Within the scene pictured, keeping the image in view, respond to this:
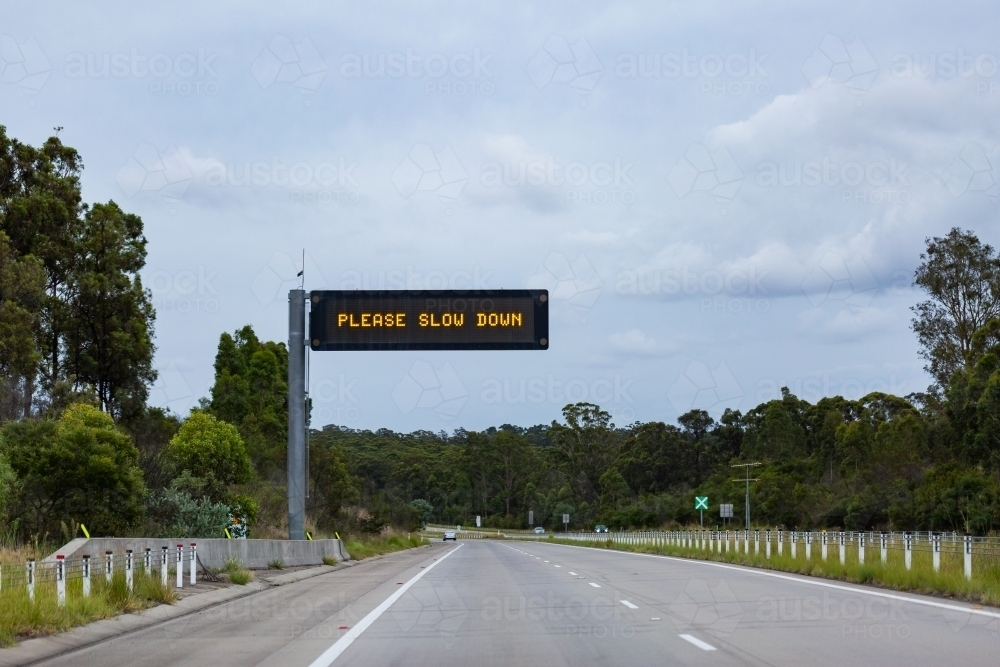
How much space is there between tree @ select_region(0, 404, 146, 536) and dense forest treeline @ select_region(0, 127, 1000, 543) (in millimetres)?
50

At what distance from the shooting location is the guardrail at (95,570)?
15.7 meters

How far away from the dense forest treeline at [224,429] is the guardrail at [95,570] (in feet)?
Answer: 12.4

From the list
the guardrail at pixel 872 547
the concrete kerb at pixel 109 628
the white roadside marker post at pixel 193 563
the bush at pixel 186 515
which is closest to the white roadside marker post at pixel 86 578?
the concrete kerb at pixel 109 628

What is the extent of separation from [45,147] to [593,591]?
Answer: 41807 millimetres

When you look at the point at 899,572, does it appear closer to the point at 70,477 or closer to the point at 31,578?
the point at 31,578

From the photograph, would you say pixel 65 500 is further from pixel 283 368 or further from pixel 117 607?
pixel 283 368

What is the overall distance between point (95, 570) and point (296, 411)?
16.0m

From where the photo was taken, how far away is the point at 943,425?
3066 inches

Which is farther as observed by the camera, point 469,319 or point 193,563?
point 469,319

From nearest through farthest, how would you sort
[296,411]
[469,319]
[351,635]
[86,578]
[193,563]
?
[351,635] < [86,578] < [193,563] < [469,319] < [296,411]

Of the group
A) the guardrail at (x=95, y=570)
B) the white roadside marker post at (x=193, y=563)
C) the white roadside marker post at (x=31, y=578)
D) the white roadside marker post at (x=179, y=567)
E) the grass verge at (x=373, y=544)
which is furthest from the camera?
the grass verge at (x=373, y=544)

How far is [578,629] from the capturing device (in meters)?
15.0

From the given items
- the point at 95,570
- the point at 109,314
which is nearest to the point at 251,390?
the point at 109,314

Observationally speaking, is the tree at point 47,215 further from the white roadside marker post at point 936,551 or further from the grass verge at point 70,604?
the white roadside marker post at point 936,551
